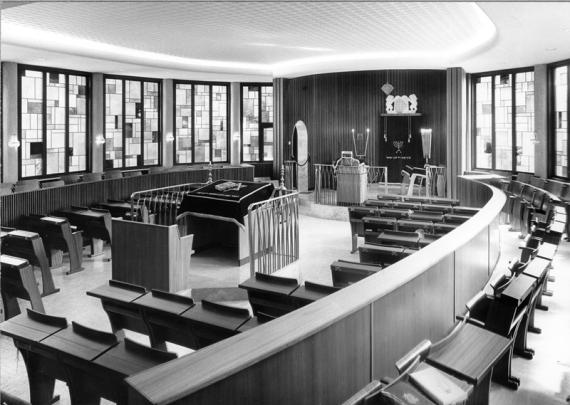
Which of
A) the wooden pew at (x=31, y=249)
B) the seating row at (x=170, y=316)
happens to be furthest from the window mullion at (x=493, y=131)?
the seating row at (x=170, y=316)

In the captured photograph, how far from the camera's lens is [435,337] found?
337cm

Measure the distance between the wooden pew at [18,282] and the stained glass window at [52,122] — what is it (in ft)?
22.4

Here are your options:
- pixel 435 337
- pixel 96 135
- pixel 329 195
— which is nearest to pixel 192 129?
pixel 96 135

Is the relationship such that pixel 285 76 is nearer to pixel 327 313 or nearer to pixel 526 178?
pixel 526 178

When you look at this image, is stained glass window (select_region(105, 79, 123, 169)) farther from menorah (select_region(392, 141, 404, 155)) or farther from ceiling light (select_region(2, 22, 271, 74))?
menorah (select_region(392, 141, 404, 155))

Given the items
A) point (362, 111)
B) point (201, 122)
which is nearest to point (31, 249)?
point (201, 122)

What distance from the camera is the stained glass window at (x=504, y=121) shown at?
12258 millimetres

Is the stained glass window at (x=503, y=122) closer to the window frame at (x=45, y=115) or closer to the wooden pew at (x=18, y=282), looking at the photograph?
the window frame at (x=45, y=115)

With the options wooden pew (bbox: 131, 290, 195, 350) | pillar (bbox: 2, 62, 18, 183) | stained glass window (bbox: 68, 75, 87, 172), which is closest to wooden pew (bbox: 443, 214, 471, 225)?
wooden pew (bbox: 131, 290, 195, 350)

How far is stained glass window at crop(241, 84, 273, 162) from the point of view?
639 inches

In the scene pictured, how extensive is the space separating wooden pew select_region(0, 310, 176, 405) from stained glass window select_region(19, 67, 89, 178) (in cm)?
911

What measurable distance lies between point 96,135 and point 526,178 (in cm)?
1041

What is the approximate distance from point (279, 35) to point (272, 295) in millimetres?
7048

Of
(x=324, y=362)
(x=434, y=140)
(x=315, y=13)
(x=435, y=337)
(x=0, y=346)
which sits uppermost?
(x=315, y=13)
